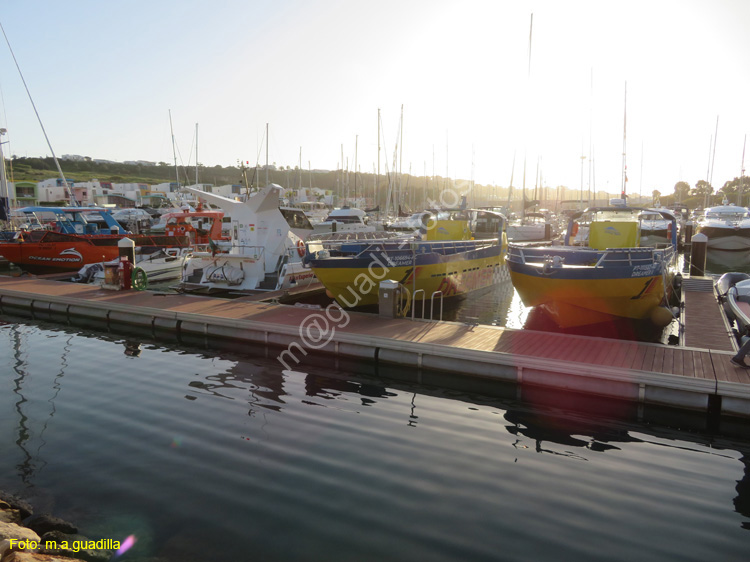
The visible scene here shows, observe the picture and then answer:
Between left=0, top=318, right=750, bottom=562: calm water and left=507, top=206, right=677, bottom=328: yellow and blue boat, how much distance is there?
13.1ft

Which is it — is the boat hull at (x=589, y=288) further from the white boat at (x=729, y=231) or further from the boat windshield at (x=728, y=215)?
the boat windshield at (x=728, y=215)

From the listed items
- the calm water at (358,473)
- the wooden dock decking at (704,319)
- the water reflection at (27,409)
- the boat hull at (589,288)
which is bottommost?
the water reflection at (27,409)

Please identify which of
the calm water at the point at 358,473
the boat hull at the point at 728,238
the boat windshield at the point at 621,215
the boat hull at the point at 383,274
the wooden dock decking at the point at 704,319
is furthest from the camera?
the boat hull at the point at 728,238

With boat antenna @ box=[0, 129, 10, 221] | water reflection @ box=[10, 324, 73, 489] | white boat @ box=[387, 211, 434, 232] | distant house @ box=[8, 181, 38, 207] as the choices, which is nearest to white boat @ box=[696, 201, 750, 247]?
white boat @ box=[387, 211, 434, 232]

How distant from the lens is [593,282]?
11.1 meters

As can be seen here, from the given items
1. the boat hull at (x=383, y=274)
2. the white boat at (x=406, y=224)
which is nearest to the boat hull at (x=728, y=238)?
the white boat at (x=406, y=224)

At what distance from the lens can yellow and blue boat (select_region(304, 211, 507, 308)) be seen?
42.7 ft

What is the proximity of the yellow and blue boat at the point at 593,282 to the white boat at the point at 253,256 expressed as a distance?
24.7ft

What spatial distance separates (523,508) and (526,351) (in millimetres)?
4184

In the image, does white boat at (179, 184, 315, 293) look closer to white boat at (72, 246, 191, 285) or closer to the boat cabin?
white boat at (72, 246, 191, 285)

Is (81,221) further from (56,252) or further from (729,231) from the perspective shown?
(729,231)

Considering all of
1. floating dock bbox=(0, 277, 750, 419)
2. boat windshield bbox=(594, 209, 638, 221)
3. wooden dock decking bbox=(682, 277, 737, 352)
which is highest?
boat windshield bbox=(594, 209, 638, 221)

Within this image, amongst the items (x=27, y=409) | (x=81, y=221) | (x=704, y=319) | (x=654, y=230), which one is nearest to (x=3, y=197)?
(x=81, y=221)

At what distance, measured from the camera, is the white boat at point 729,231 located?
29.8 metres
